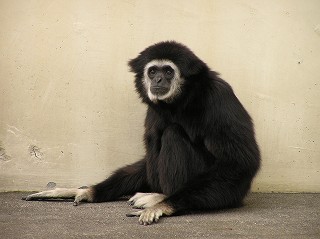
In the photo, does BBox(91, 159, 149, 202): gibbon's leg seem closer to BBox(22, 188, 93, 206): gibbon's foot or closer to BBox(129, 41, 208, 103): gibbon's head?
BBox(22, 188, 93, 206): gibbon's foot

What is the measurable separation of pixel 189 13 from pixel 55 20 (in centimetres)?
175

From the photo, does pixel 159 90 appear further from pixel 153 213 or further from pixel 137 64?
pixel 153 213

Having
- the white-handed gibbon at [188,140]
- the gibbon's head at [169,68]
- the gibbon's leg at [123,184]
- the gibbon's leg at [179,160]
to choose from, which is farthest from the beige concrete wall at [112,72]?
the gibbon's leg at [179,160]

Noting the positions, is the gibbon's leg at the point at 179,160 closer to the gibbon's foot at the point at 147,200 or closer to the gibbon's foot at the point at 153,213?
the gibbon's foot at the point at 147,200

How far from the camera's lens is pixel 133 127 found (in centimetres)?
819

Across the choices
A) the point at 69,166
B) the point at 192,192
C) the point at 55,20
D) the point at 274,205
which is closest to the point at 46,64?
the point at 55,20

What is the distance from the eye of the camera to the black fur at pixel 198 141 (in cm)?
674

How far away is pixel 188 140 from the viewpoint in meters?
7.00

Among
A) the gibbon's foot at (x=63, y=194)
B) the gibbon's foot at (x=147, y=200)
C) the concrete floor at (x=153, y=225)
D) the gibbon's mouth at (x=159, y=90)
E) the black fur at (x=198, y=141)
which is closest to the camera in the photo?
the concrete floor at (x=153, y=225)

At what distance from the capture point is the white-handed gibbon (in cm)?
674

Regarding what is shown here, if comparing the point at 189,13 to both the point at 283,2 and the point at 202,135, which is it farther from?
the point at 202,135

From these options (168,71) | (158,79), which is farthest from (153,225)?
(168,71)

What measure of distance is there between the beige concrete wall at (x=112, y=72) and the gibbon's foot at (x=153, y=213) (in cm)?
182

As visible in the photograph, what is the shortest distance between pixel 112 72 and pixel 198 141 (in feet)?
5.76
